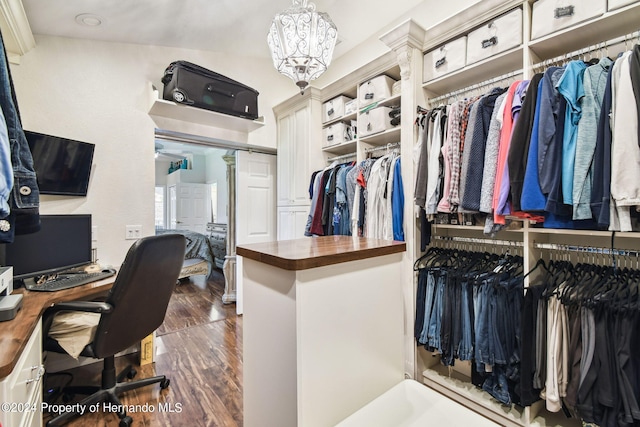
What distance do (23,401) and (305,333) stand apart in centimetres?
107

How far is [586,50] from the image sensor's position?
150 cm

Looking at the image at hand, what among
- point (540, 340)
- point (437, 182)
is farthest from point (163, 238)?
point (540, 340)

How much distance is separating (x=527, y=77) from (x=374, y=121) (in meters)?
1.05

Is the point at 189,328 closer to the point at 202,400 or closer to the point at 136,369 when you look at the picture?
the point at 136,369

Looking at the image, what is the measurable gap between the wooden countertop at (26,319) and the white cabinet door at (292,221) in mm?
1730

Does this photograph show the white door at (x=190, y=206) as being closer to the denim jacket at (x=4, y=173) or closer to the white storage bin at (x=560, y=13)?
the denim jacket at (x=4, y=173)

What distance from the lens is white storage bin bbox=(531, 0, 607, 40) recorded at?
55.0 inches

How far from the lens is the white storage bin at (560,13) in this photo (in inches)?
55.0

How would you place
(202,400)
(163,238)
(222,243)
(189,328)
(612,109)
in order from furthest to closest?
1. (222,243)
2. (189,328)
3. (202,400)
4. (163,238)
5. (612,109)

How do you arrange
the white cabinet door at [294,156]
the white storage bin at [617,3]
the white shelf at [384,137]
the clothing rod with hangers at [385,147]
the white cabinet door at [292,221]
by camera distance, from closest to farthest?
the white storage bin at [617,3]
the white shelf at [384,137]
the clothing rod with hangers at [385,147]
the white cabinet door at [294,156]
the white cabinet door at [292,221]

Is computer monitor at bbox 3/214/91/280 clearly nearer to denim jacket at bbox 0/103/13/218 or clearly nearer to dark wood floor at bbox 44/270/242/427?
dark wood floor at bbox 44/270/242/427

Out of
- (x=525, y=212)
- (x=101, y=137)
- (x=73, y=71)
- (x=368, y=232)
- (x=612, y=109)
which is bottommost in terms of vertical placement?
(x=368, y=232)

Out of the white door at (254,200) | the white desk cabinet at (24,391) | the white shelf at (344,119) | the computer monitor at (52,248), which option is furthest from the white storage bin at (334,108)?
the white desk cabinet at (24,391)

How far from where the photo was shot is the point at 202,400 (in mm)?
1983
